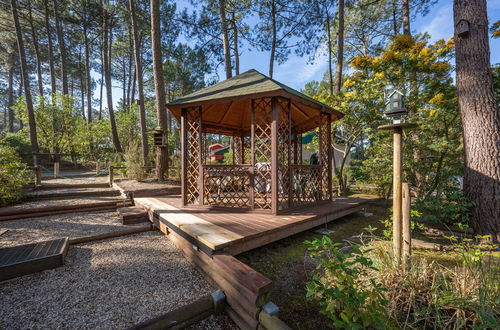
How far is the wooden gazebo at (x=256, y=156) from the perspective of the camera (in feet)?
13.3

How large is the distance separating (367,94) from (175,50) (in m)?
15.6

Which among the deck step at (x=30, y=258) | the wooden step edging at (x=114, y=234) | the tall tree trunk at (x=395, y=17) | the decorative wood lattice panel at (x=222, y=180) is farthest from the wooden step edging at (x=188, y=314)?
the tall tree trunk at (x=395, y=17)

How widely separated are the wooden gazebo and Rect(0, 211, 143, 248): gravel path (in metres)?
1.88

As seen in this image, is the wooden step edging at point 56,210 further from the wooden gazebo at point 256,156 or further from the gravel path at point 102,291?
the gravel path at point 102,291

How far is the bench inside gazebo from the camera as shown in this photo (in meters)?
3.25

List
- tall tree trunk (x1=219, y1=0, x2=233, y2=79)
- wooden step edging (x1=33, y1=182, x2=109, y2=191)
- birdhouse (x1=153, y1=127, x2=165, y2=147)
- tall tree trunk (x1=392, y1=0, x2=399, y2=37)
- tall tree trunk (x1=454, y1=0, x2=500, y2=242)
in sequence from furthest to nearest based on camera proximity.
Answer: tall tree trunk (x1=392, y1=0, x2=399, y2=37), tall tree trunk (x1=219, y1=0, x2=233, y2=79), birdhouse (x1=153, y1=127, x2=165, y2=147), wooden step edging (x1=33, y1=182, x2=109, y2=191), tall tree trunk (x1=454, y1=0, x2=500, y2=242)

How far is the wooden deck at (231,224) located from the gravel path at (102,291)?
0.48 m

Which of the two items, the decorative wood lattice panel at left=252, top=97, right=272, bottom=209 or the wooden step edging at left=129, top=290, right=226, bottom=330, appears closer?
the wooden step edging at left=129, top=290, right=226, bottom=330

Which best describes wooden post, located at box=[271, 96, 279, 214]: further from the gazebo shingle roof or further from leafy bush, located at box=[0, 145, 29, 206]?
leafy bush, located at box=[0, 145, 29, 206]

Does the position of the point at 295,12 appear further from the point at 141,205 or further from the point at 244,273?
the point at 244,273

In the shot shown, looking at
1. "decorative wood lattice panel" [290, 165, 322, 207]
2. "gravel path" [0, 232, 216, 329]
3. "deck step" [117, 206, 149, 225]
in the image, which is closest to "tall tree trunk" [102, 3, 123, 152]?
"deck step" [117, 206, 149, 225]

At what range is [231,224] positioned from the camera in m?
3.44

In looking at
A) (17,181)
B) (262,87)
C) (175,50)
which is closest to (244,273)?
(262,87)

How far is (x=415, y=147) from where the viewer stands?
228 inches
